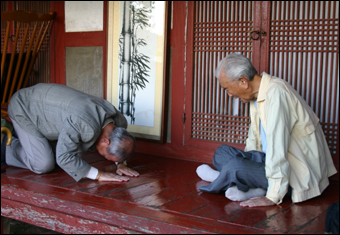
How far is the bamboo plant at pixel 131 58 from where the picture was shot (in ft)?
13.8

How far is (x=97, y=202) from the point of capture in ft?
8.71

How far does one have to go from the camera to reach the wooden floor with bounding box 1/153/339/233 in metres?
2.25

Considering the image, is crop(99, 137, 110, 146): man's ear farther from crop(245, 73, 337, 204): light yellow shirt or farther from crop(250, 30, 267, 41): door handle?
crop(250, 30, 267, 41): door handle

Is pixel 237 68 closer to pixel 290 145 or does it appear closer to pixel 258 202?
pixel 290 145

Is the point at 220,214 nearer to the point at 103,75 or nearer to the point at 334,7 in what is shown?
the point at 334,7

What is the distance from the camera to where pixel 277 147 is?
7.88 feet

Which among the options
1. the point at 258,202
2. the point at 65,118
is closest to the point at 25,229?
the point at 65,118

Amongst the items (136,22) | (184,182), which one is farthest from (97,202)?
(136,22)

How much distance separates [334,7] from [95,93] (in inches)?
111

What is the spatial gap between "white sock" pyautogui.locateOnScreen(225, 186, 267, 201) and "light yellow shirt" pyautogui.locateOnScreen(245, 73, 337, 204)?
18 cm

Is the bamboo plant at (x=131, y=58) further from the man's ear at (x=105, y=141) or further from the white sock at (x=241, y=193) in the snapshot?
the white sock at (x=241, y=193)

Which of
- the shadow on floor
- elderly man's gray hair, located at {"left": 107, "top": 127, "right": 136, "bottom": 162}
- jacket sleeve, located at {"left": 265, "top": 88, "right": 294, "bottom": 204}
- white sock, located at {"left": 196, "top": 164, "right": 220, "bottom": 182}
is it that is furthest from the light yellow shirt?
the shadow on floor

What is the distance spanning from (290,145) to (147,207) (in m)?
1.06

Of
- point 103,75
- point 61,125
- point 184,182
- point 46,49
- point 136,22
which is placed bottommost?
point 184,182
